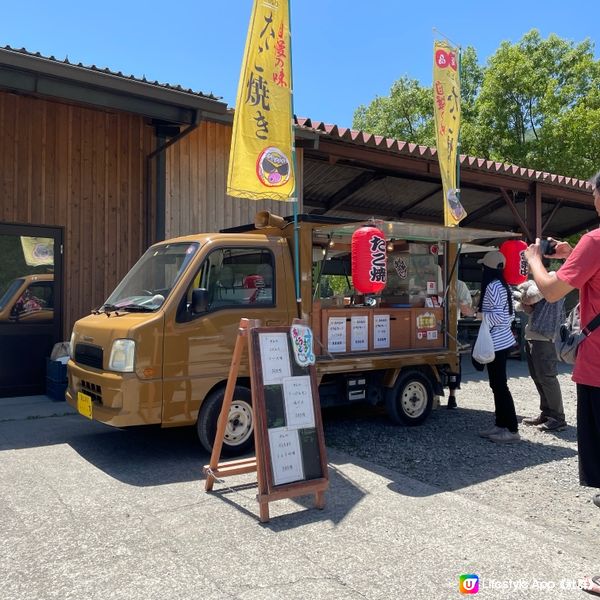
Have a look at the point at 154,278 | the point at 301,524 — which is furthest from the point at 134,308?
the point at 301,524

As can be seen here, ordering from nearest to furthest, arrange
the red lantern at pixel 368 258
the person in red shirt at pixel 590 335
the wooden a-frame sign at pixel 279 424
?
1. the person in red shirt at pixel 590 335
2. the wooden a-frame sign at pixel 279 424
3. the red lantern at pixel 368 258

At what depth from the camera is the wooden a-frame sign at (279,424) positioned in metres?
3.91

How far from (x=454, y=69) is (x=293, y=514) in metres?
6.65

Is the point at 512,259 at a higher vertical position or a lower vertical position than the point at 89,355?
higher

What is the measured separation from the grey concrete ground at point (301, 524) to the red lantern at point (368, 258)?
1.60 m

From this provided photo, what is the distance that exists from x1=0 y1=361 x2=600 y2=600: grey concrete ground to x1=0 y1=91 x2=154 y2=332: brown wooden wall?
3.00 m

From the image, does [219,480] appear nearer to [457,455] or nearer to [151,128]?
[457,455]

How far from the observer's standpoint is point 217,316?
5160mm

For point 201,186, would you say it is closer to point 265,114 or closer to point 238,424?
point 265,114

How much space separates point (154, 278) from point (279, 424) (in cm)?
220

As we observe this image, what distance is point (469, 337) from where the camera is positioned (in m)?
12.9

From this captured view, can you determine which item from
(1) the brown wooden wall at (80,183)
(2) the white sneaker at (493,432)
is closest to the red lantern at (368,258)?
(2) the white sneaker at (493,432)

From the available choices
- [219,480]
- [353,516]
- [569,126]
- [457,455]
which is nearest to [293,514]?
[353,516]

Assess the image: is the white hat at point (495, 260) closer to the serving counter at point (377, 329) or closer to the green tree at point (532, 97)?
the serving counter at point (377, 329)
